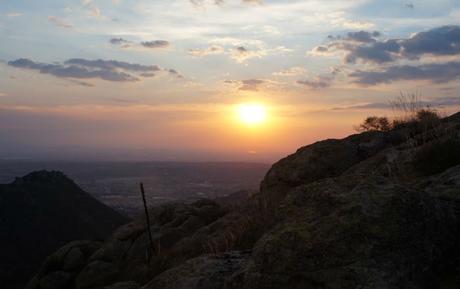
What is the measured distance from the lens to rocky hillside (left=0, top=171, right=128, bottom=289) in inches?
5438

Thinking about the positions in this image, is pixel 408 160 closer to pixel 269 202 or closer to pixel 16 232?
pixel 269 202

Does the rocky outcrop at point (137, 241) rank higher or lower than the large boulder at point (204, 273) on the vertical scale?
lower

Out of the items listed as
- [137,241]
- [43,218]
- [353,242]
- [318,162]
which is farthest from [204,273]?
[43,218]

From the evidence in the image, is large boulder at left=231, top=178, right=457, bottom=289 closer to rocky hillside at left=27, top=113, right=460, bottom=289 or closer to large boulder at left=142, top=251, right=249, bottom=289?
rocky hillside at left=27, top=113, right=460, bottom=289

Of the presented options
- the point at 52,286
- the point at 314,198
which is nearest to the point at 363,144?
the point at 314,198

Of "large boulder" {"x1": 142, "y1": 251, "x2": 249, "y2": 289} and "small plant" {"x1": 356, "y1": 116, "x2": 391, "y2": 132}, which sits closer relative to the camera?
"large boulder" {"x1": 142, "y1": 251, "x2": 249, "y2": 289}

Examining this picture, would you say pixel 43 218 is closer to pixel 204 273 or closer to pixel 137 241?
pixel 137 241

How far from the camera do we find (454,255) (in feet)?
24.1

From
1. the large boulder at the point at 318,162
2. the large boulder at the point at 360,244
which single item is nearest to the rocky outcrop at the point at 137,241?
the large boulder at the point at 318,162

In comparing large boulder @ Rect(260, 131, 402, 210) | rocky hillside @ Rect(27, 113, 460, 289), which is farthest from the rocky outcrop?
rocky hillside @ Rect(27, 113, 460, 289)

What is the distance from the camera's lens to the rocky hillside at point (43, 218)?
138125mm

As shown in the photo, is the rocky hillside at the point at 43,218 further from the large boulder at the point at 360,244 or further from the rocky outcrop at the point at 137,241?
the large boulder at the point at 360,244

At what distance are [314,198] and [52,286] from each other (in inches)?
932

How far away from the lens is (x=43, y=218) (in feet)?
520
